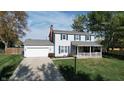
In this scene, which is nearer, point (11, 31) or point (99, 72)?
point (99, 72)

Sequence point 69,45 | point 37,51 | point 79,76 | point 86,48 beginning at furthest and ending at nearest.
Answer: point 86,48 → point 69,45 → point 37,51 → point 79,76

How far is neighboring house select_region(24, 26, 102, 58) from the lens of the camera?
19203 mm

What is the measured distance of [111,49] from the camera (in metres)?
15.3

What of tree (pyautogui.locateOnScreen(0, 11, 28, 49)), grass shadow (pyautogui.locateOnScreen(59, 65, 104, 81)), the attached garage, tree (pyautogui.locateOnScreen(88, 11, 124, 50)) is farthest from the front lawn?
tree (pyautogui.locateOnScreen(0, 11, 28, 49))

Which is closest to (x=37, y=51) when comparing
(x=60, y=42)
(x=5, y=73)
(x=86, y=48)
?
(x=60, y=42)

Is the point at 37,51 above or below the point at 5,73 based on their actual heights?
above

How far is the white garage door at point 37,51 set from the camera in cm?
1848

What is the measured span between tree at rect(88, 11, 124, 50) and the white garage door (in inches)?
198

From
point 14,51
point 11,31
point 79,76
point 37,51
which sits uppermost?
point 11,31

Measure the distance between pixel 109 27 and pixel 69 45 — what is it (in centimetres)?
590

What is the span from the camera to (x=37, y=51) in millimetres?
18672

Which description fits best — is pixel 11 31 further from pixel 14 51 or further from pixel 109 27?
pixel 109 27
